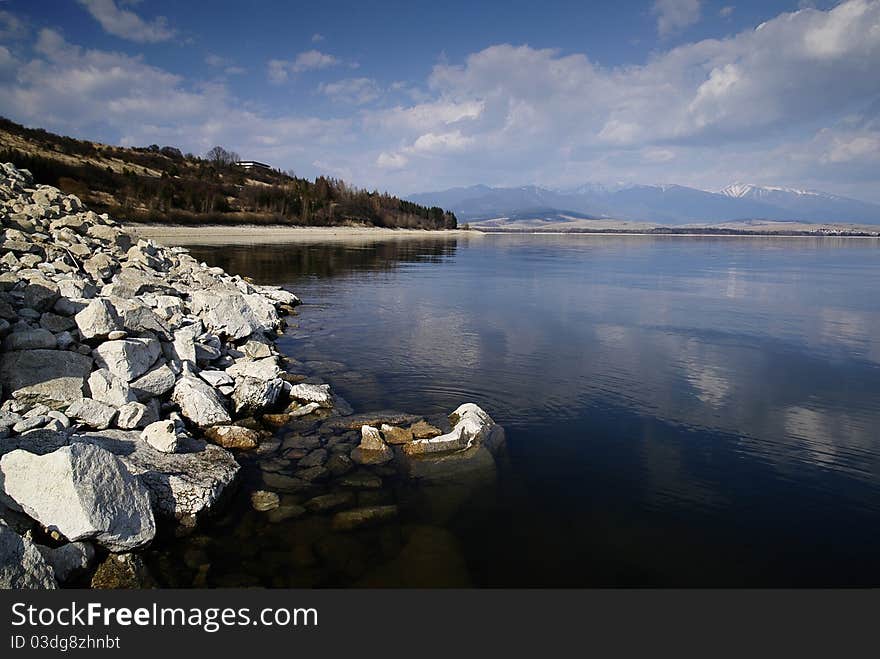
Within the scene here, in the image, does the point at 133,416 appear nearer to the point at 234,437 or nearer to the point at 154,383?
the point at 154,383

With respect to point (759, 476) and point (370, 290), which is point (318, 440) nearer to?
point (759, 476)

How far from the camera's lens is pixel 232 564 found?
5.92 metres

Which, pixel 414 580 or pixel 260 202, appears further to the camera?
pixel 260 202

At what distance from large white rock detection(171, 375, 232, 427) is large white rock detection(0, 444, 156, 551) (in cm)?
331

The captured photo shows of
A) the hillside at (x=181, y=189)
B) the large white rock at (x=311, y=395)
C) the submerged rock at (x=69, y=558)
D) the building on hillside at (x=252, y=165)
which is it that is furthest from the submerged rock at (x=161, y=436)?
the building on hillside at (x=252, y=165)

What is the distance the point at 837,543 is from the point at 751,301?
23015 mm

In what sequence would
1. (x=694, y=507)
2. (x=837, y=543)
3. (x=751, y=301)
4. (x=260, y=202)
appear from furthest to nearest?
(x=260, y=202)
(x=751, y=301)
(x=694, y=507)
(x=837, y=543)

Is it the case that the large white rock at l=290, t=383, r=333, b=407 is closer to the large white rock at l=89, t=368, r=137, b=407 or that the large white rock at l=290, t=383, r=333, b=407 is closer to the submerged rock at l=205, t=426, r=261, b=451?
the submerged rock at l=205, t=426, r=261, b=451

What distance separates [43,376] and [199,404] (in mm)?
2281

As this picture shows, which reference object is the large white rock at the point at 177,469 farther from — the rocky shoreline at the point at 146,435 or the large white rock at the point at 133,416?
the large white rock at the point at 133,416

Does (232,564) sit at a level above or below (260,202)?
below

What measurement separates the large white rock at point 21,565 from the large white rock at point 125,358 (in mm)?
4487

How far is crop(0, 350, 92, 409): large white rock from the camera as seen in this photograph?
7.84m
